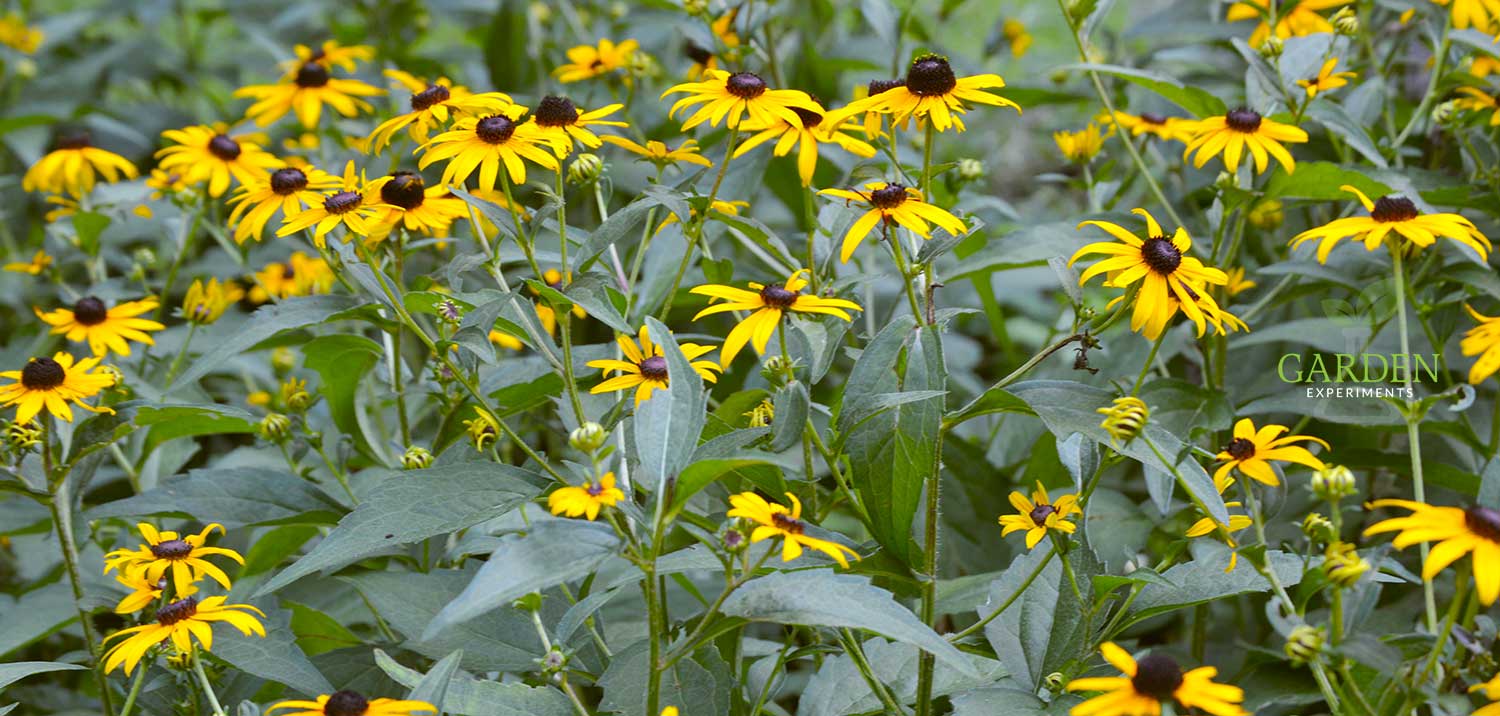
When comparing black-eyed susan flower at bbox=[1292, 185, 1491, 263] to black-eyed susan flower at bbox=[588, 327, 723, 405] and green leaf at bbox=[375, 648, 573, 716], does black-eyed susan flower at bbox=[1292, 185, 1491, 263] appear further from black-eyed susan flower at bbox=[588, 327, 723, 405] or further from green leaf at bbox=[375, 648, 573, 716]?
green leaf at bbox=[375, 648, 573, 716]

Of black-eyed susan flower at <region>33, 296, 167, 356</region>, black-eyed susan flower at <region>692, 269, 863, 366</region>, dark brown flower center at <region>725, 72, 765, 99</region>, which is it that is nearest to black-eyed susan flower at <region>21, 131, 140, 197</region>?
black-eyed susan flower at <region>33, 296, 167, 356</region>

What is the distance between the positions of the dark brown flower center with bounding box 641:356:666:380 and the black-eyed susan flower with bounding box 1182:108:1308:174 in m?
0.67

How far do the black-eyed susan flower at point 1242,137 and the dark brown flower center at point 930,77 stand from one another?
1.21ft

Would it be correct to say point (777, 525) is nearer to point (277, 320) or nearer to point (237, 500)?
point (277, 320)

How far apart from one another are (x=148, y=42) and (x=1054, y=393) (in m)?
2.84

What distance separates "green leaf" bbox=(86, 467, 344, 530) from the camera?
4.67ft

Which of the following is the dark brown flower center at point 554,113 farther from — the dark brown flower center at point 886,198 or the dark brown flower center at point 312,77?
the dark brown flower center at point 312,77

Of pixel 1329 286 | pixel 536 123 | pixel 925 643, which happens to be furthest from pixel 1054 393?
pixel 1329 286

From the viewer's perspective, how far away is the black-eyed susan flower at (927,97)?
3.92 ft

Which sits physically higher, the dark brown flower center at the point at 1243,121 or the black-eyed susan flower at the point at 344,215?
the dark brown flower center at the point at 1243,121

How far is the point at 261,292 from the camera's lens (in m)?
1.88

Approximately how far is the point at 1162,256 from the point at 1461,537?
347 millimetres

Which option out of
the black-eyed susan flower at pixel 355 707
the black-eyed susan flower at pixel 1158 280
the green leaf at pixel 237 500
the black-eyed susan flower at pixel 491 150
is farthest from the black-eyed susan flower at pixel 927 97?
the green leaf at pixel 237 500

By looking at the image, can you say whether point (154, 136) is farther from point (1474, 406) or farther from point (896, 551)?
point (1474, 406)
